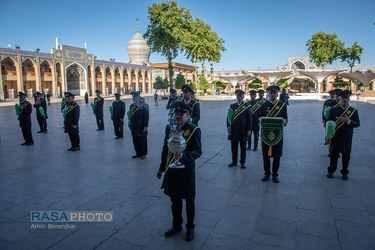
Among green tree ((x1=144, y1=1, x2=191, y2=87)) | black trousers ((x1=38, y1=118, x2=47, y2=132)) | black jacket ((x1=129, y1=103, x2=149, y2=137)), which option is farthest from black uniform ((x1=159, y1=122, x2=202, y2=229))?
green tree ((x1=144, y1=1, x2=191, y2=87))

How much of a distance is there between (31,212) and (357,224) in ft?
15.0

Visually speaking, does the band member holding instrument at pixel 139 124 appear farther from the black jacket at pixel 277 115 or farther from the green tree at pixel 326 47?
the green tree at pixel 326 47

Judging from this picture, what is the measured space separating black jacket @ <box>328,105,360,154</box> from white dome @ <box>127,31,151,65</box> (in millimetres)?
56046

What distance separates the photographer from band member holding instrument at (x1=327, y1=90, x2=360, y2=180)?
494 cm

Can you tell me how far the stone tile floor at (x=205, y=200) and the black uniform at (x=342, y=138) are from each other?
41 cm

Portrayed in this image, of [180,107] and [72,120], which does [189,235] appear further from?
[72,120]

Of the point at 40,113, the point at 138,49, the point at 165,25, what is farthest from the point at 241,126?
the point at 138,49

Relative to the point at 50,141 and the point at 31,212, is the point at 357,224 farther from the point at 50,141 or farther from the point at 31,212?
the point at 50,141

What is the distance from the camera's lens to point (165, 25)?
30750 millimetres

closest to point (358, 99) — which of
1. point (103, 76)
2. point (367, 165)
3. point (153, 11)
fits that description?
point (153, 11)

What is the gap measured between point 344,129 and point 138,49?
56.7m

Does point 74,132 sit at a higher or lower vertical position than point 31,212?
higher

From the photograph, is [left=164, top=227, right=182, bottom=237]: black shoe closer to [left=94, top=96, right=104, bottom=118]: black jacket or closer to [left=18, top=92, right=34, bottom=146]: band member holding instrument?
[left=18, top=92, right=34, bottom=146]: band member holding instrument

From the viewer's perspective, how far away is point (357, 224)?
3.45 metres
